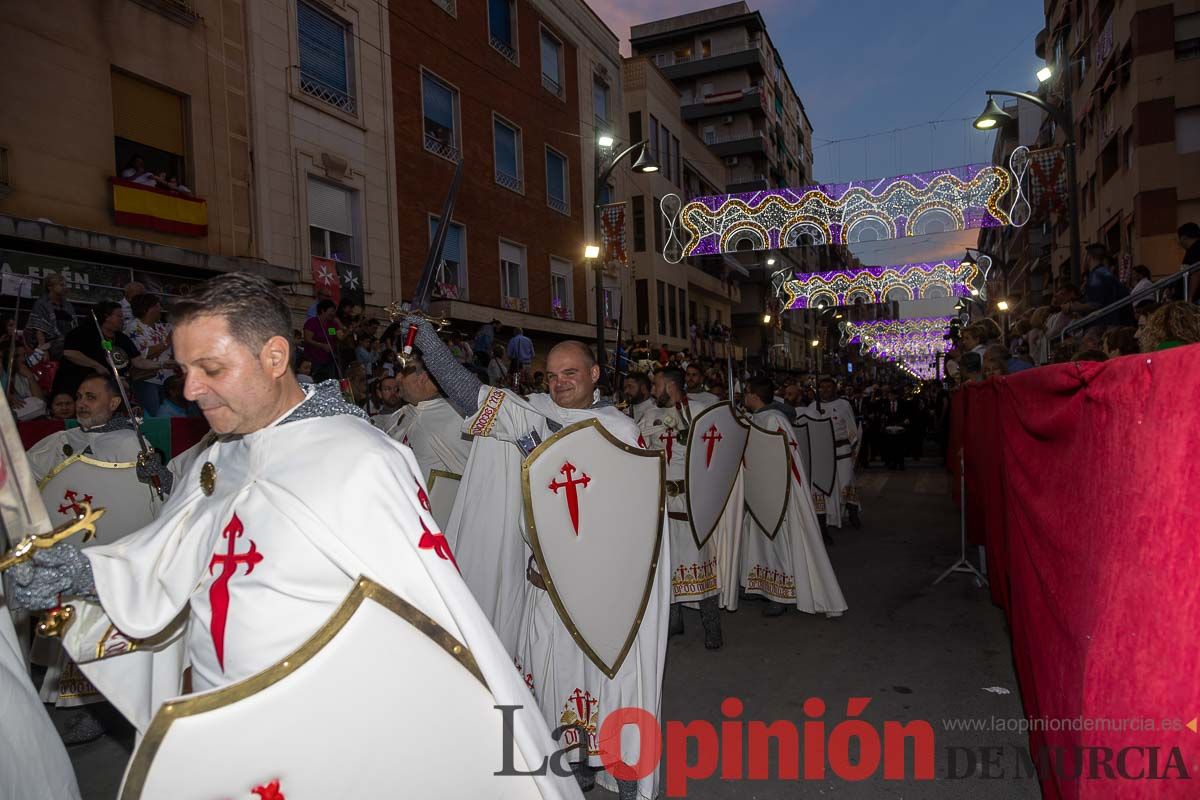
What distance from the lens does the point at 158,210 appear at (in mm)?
10000

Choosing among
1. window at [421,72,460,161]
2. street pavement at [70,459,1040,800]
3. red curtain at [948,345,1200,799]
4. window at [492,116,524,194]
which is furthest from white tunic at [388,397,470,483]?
window at [492,116,524,194]

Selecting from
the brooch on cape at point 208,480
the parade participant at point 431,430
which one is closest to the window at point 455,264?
the parade participant at point 431,430

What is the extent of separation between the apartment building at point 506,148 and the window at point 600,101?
0.21ft

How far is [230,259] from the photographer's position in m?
10.7

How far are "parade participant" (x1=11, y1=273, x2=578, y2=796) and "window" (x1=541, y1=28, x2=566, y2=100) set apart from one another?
2046cm

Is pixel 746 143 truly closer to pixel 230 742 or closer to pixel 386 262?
pixel 386 262

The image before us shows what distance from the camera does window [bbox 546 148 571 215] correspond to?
21.1 metres

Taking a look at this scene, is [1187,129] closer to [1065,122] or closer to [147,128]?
[1065,122]

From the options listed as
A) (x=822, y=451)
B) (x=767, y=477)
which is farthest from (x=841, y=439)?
(x=767, y=477)

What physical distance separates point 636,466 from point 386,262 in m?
11.8

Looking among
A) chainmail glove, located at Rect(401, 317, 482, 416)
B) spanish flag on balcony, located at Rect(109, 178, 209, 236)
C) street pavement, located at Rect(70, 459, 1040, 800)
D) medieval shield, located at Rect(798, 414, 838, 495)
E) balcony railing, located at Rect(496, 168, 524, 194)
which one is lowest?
street pavement, located at Rect(70, 459, 1040, 800)

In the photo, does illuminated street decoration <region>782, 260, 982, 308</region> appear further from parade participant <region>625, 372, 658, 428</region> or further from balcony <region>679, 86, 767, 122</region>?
balcony <region>679, 86, 767, 122</region>

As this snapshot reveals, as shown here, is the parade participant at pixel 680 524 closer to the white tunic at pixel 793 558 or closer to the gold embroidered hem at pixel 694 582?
the gold embroidered hem at pixel 694 582

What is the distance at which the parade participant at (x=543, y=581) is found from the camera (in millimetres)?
3475
